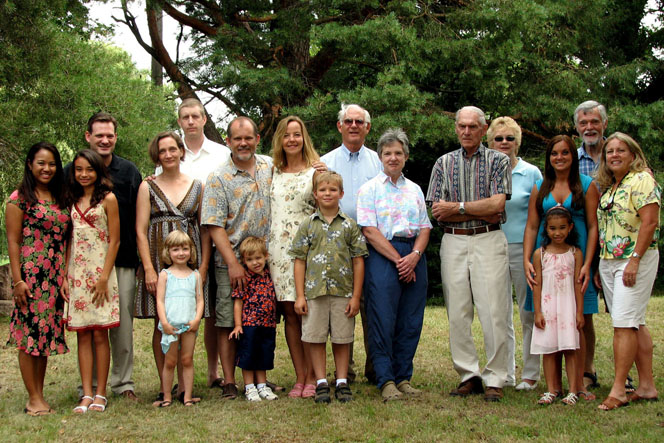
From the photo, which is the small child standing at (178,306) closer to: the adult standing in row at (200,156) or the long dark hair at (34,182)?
the adult standing in row at (200,156)

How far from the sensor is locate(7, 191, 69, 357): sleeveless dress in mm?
4664

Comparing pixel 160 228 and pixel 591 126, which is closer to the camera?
pixel 160 228

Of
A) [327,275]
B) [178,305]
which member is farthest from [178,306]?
[327,275]

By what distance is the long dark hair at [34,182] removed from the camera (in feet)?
15.6

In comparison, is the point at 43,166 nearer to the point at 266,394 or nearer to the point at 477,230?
the point at 266,394

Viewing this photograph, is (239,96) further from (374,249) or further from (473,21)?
(374,249)

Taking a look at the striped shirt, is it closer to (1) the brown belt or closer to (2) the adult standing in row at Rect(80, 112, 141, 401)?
(1) the brown belt

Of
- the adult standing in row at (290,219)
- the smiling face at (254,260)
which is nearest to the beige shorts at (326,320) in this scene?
the adult standing in row at (290,219)

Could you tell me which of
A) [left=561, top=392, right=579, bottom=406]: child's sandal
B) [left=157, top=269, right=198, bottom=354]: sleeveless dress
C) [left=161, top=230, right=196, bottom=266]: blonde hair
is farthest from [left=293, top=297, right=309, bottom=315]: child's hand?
[left=561, top=392, right=579, bottom=406]: child's sandal

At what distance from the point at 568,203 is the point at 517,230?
525 millimetres

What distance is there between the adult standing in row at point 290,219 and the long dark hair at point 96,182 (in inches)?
48.9

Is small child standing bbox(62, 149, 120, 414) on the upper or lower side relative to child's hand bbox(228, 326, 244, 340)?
upper

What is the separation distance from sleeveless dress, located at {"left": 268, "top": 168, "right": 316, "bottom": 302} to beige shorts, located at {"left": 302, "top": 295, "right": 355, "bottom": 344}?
12.1 inches

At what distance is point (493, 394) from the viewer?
4844 mm
